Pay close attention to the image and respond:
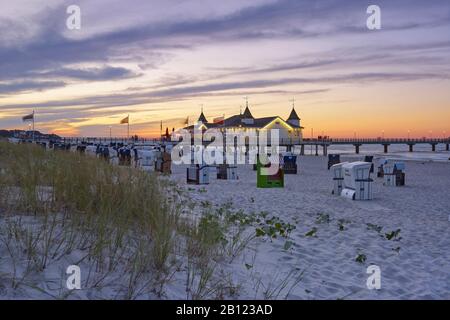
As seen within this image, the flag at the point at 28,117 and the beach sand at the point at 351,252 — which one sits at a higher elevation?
the flag at the point at 28,117

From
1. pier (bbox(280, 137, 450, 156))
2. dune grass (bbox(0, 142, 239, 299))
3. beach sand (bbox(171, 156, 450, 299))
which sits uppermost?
pier (bbox(280, 137, 450, 156))

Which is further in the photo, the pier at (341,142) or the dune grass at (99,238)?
the pier at (341,142)

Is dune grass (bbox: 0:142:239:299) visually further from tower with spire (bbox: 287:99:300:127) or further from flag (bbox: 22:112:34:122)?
tower with spire (bbox: 287:99:300:127)

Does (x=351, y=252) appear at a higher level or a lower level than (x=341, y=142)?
lower

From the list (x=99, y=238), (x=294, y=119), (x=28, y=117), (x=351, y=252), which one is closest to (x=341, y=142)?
(x=294, y=119)

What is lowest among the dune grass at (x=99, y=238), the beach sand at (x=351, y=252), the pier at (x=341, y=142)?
the beach sand at (x=351, y=252)

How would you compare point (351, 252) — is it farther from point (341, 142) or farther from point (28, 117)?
point (341, 142)

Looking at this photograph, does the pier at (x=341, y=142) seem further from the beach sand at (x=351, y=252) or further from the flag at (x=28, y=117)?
the beach sand at (x=351, y=252)

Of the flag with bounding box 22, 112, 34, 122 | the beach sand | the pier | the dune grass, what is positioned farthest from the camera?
the pier

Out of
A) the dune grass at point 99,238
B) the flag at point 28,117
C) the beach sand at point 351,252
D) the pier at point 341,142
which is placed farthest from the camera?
the pier at point 341,142

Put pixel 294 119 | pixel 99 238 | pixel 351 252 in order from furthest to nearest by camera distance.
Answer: pixel 294 119
pixel 351 252
pixel 99 238

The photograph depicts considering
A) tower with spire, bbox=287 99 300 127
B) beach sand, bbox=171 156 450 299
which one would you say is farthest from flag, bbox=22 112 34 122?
tower with spire, bbox=287 99 300 127

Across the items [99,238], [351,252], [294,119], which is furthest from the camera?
[294,119]

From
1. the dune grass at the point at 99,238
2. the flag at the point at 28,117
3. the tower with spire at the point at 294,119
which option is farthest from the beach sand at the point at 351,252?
the tower with spire at the point at 294,119
